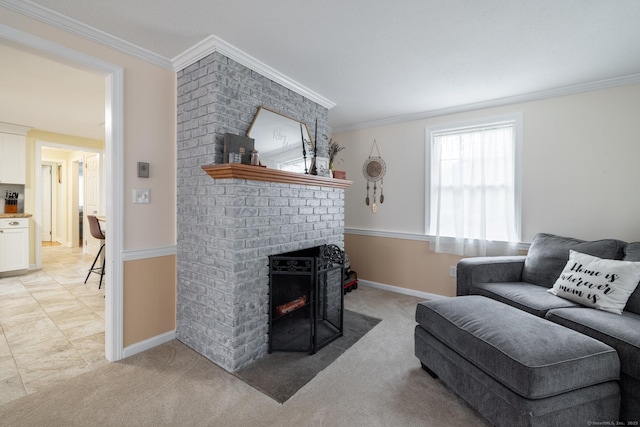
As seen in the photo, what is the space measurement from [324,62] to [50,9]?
1829 mm

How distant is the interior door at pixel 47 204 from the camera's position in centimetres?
743

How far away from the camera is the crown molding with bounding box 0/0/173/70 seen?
170cm

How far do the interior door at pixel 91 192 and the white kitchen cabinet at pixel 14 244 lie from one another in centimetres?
116

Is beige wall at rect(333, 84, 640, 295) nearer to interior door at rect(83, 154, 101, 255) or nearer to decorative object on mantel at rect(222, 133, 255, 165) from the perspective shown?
decorative object on mantel at rect(222, 133, 255, 165)

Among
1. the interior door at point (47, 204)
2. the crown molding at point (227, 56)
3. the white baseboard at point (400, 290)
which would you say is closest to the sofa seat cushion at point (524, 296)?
the white baseboard at point (400, 290)

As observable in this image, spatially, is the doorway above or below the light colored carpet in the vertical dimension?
above

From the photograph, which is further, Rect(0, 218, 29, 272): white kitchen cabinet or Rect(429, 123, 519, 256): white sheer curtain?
Rect(0, 218, 29, 272): white kitchen cabinet

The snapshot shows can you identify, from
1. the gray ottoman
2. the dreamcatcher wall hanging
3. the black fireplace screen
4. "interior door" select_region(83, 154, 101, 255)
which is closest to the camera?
the gray ottoman

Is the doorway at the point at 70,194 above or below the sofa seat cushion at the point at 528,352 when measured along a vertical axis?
above

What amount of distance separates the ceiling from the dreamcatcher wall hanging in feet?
4.17

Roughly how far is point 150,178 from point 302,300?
1.68 m

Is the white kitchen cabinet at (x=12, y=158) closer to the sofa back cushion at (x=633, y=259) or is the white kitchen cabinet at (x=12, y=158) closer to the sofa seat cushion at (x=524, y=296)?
the sofa seat cushion at (x=524, y=296)

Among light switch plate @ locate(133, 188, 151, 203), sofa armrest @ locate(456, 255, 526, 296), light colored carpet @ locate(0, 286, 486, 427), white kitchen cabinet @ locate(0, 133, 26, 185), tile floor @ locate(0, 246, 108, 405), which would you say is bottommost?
light colored carpet @ locate(0, 286, 486, 427)

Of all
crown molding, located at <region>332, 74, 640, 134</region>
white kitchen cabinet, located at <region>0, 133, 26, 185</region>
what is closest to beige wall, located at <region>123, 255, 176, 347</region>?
crown molding, located at <region>332, 74, 640, 134</region>
